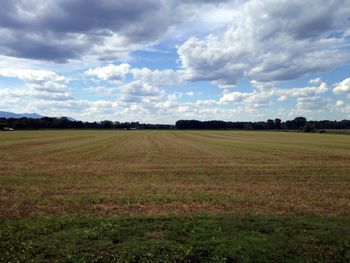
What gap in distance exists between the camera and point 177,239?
8.42m

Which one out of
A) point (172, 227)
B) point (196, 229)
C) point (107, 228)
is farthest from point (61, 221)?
point (196, 229)

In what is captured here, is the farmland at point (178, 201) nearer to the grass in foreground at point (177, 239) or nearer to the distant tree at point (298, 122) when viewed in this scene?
the grass in foreground at point (177, 239)

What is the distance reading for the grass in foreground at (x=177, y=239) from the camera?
741 centimetres

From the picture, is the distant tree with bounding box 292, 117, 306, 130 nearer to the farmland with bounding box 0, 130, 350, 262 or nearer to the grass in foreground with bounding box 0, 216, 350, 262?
the farmland with bounding box 0, 130, 350, 262

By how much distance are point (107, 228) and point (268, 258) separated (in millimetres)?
4145

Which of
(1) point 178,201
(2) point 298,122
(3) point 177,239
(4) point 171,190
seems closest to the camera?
(3) point 177,239

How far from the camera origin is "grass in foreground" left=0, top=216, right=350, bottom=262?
741 cm

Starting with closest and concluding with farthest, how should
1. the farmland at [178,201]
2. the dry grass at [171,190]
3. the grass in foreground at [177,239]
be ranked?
the grass in foreground at [177,239] < the farmland at [178,201] < the dry grass at [171,190]

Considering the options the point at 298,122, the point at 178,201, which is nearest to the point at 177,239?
the point at 178,201

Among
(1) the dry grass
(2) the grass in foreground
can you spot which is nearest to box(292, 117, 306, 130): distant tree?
(1) the dry grass

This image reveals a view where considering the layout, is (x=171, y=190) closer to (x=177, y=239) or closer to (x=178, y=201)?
(x=178, y=201)

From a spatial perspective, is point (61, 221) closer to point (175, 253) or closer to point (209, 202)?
point (175, 253)

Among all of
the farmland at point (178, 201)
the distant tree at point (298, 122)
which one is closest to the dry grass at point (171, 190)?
the farmland at point (178, 201)

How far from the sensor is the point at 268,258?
A: 740 centimetres
